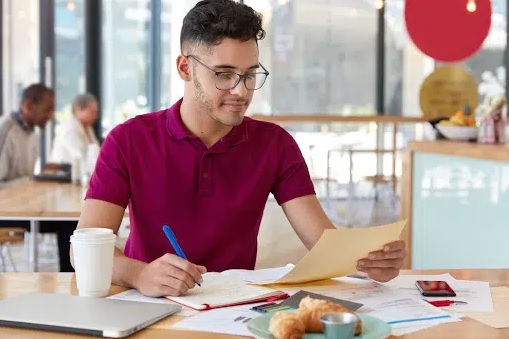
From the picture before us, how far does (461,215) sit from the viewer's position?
13.8ft

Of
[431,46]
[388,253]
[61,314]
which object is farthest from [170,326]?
[431,46]

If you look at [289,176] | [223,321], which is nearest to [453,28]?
[289,176]

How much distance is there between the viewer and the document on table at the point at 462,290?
1.65 meters

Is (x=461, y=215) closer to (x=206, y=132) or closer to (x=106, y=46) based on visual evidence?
(x=206, y=132)

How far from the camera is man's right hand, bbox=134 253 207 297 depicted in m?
1.64

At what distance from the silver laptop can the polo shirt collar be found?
63cm

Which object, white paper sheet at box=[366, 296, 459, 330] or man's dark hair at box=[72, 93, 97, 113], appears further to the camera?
man's dark hair at box=[72, 93, 97, 113]

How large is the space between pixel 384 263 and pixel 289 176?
1.60 ft

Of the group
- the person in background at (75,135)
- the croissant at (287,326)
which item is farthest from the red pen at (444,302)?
the person in background at (75,135)

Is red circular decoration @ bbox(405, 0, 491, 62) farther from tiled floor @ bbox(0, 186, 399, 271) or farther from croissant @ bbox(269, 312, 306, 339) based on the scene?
croissant @ bbox(269, 312, 306, 339)

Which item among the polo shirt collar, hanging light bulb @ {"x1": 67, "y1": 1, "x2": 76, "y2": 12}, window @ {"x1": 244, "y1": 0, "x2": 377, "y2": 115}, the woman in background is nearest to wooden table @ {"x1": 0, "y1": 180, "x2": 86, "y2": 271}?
A: the woman in background

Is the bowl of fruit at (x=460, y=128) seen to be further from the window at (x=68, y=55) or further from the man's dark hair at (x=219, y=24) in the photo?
the window at (x=68, y=55)

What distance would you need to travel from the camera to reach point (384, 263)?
182 cm

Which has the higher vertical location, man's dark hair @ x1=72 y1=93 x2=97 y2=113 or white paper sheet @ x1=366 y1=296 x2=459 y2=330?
man's dark hair @ x1=72 y1=93 x2=97 y2=113
